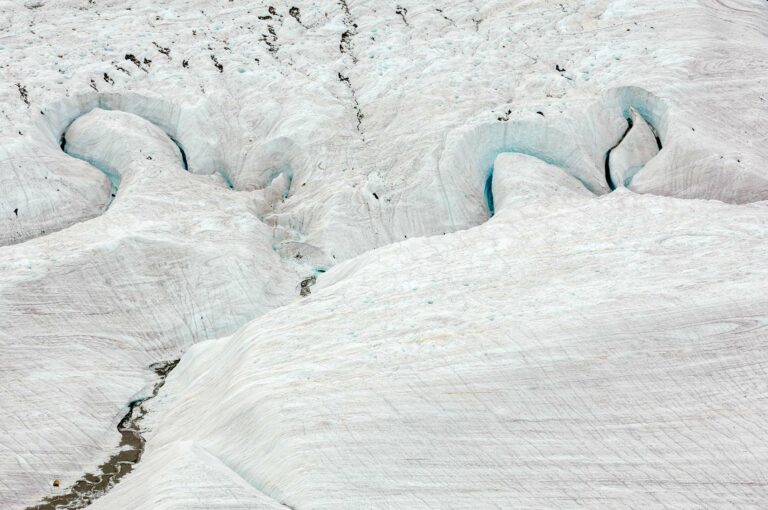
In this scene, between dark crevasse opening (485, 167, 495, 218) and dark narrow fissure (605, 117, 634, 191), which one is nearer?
dark crevasse opening (485, 167, 495, 218)

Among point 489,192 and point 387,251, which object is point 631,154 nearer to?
point 489,192

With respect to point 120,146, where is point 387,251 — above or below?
below

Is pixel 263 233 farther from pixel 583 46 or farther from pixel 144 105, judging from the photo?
pixel 583 46

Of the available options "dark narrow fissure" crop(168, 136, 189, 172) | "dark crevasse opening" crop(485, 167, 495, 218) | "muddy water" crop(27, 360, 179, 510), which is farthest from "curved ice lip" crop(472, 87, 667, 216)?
"muddy water" crop(27, 360, 179, 510)

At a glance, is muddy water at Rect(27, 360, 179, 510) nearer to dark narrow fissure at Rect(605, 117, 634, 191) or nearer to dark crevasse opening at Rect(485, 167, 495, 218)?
dark crevasse opening at Rect(485, 167, 495, 218)

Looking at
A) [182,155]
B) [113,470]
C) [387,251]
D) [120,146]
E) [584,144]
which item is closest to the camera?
[113,470]

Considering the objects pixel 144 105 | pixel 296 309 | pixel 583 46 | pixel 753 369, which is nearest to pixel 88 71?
pixel 144 105

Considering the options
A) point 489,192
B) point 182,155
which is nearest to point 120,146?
point 182,155
